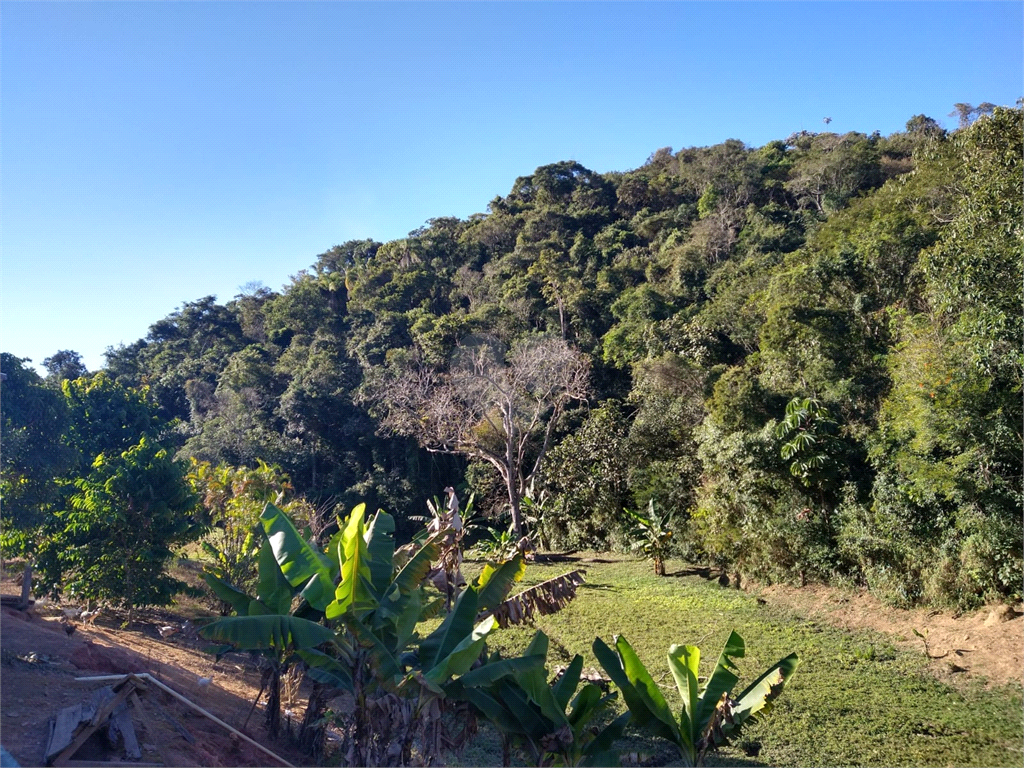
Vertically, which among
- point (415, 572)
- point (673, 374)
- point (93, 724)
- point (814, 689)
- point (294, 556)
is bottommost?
point (814, 689)

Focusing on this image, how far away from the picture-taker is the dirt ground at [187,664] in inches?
222

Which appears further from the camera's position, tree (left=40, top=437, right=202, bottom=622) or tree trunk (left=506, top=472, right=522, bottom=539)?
tree trunk (left=506, top=472, right=522, bottom=539)

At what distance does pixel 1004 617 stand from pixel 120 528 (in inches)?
514

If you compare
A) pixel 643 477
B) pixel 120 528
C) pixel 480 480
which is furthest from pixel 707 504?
pixel 120 528

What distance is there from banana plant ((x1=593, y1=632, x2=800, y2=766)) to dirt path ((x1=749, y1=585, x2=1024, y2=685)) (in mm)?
4954

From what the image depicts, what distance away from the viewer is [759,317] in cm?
1997

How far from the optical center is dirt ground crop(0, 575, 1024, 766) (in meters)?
5.63

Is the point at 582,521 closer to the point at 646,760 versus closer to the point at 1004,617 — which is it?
the point at 1004,617

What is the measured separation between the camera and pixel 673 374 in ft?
63.2

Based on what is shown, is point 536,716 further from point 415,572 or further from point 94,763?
point 94,763

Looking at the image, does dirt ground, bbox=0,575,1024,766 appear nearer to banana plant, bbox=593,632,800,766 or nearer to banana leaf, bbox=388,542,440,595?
banana leaf, bbox=388,542,440,595

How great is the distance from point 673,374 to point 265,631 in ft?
52.5

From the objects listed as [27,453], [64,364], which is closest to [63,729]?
[27,453]

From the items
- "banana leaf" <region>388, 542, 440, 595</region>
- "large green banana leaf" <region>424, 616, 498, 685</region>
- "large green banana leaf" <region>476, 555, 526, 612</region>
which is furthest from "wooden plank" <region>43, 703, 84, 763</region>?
"large green banana leaf" <region>476, 555, 526, 612</region>
